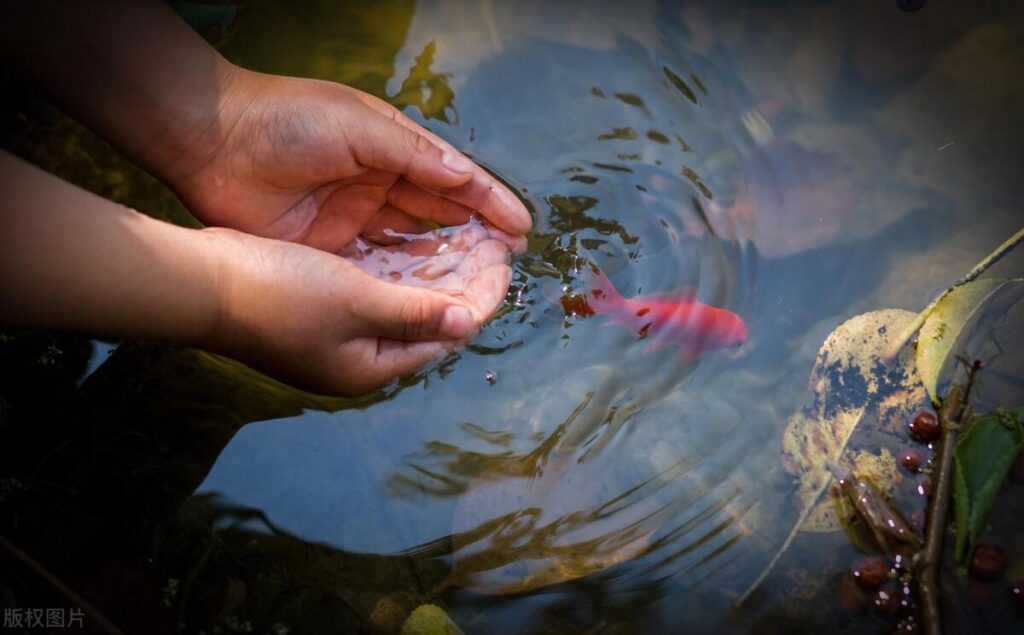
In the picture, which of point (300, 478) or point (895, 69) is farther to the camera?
point (895, 69)

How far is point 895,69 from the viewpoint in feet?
8.74

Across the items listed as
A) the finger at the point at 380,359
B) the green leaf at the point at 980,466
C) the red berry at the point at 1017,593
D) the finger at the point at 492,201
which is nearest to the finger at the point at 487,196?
the finger at the point at 492,201

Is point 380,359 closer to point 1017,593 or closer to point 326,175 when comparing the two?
point 326,175

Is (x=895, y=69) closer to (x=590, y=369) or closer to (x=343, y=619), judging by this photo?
(x=590, y=369)

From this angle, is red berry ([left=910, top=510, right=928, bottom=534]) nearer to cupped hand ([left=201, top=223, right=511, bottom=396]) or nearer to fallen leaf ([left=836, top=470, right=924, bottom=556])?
fallen leaf ([left=836, top=470, right=924, bottom=556])

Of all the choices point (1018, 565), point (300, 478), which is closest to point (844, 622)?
point (1018, 565)

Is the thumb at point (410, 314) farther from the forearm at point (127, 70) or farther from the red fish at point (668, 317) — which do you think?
the forearm at point (127, 70)

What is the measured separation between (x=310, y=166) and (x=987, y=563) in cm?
206

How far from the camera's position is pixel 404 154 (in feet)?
7.19

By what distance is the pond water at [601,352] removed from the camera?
6.64 feet

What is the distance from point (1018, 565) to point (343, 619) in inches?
67.3

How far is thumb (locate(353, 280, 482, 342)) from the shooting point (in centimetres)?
196

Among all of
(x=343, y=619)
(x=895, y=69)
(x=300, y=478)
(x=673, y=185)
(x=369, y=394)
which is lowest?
(x=343, y=619)

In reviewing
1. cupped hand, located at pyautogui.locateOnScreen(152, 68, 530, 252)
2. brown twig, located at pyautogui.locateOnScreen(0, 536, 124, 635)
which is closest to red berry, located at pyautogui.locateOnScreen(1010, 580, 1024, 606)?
cupped hand, located at pyautogui.locateOnScreen(152, 68, 530, 252)
